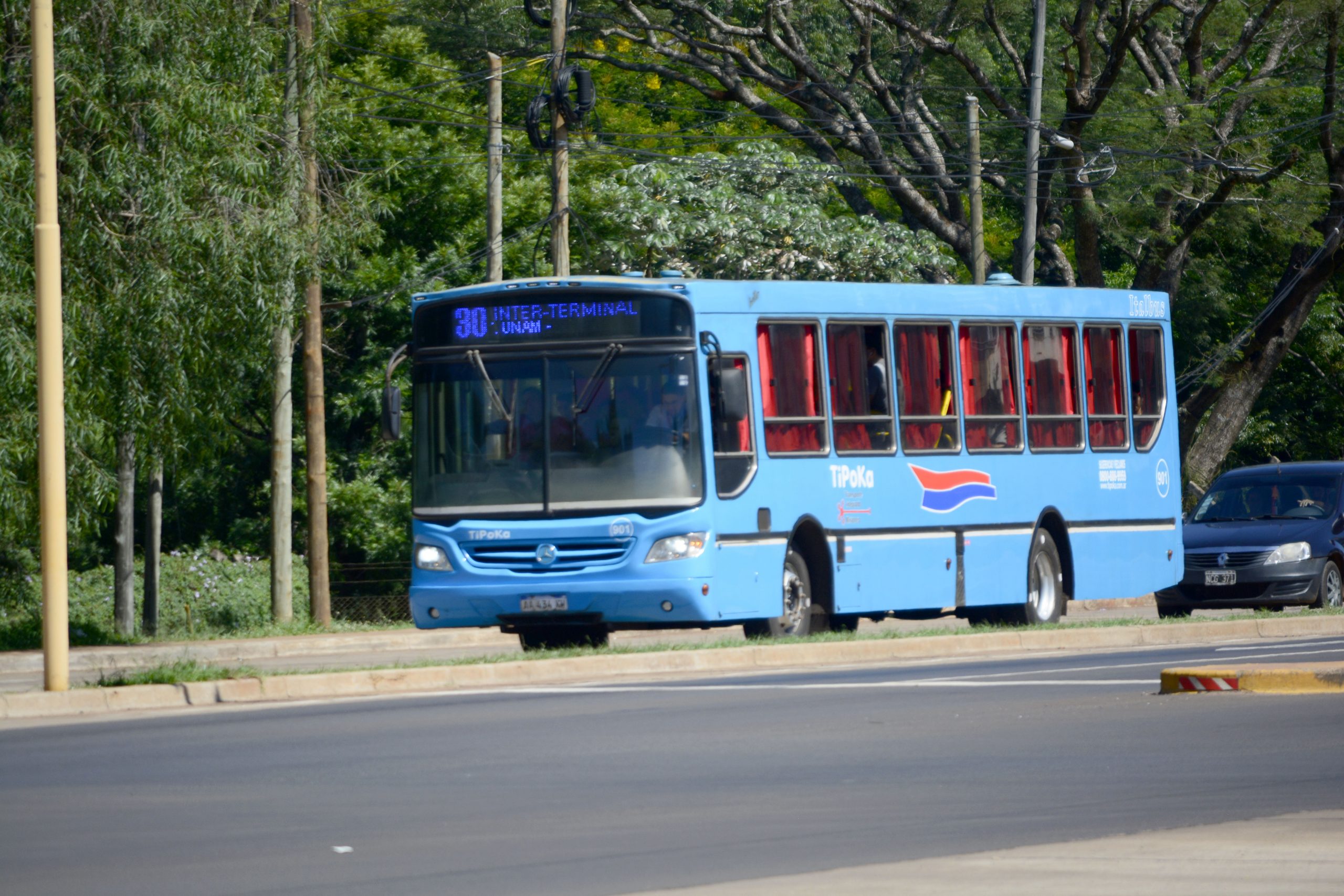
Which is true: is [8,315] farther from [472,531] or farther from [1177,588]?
[1177,588]

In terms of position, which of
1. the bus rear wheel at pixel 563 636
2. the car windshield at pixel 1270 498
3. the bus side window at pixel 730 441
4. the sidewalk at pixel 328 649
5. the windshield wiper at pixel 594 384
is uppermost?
the windshield wiper at pixel 594 384

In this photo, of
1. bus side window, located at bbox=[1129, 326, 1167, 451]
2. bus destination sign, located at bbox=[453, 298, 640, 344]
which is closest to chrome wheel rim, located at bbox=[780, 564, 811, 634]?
bus destination sign, located at bbox=[453, 298, 640, 344]

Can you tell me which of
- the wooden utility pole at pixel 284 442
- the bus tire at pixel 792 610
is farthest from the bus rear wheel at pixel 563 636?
the wooden utility pole at pixel 284 442

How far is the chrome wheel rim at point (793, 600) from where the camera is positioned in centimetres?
1959

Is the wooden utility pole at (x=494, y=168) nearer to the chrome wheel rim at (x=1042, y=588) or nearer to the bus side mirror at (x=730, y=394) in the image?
the chrome wheel rim at (x=1042, y=588)

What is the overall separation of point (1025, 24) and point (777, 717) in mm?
29468

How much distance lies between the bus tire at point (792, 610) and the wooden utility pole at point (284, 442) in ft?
31.7

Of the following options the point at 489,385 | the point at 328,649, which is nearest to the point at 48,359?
the point at 489,385

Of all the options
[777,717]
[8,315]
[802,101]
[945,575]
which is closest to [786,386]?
[945,575]

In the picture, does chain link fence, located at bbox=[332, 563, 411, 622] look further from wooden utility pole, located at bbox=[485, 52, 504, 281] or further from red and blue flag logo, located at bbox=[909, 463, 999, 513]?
red and blue flag logo, located at bbox=[909, 463, 999, 513]

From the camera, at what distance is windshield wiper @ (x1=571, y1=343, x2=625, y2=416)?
18844 mm

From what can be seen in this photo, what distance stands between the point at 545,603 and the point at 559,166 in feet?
35.6

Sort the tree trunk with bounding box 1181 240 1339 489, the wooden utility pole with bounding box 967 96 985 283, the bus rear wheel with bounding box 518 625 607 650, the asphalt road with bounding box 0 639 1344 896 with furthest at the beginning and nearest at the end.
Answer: the tree trunk with bounding box 1181 240 1339 489 → the wooden utility pole with bounding box 967 96 985 283 → the bus rear wheel with bounding box 518 625 607 650 → the asphalt road with bounding box 0 639 1344 896

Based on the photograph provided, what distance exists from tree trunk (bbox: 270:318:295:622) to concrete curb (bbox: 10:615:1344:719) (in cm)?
1223
